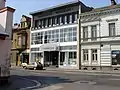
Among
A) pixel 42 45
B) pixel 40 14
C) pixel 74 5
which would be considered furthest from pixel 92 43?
pixel 40 14

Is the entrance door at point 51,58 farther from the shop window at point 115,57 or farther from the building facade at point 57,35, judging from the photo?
the shop window at point 115,57

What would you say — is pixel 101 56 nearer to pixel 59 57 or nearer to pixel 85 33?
pixel 85 33

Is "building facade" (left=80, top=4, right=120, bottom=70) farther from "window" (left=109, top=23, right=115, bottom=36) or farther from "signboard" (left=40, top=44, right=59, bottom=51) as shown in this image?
"signboard" (left=40, top=44, right=59, bottom=51)

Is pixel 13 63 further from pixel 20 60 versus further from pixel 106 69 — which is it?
pixel 106 69

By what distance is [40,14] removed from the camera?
4806cm

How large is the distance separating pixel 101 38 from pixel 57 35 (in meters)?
9.97

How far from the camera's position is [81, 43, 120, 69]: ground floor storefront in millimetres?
34344

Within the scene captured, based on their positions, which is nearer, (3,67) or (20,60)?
(3,67)

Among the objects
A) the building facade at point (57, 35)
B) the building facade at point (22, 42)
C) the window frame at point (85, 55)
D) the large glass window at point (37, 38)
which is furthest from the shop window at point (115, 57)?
the building facade at point (22, 42)

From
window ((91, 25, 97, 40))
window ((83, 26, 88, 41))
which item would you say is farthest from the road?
window ((83, 26, 88, 41))

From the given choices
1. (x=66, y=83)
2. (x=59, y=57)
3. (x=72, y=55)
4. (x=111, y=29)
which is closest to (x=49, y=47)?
(x=59, y=57)

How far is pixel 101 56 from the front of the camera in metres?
35.7

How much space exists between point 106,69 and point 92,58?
3.24m

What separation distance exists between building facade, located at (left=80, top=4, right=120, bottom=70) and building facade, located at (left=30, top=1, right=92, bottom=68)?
2027 millimetres
